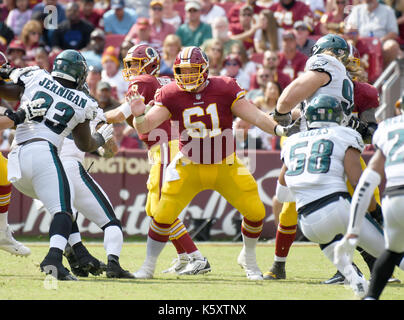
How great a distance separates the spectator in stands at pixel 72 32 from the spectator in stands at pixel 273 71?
3.39 m

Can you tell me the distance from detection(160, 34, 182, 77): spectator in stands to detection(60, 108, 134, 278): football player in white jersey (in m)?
5.55

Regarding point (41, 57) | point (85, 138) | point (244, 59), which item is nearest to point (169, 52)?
point (244, 59)

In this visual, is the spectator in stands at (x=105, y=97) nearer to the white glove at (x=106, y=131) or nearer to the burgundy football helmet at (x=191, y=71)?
the white glove at (x=106, y=131)

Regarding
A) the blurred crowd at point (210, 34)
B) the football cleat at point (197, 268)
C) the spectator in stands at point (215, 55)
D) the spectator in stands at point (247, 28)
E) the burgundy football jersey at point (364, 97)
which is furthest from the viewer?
the spectator in stands at point (247, 28)

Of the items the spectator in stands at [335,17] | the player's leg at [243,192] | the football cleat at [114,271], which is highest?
the spectator in stands at [335,17]

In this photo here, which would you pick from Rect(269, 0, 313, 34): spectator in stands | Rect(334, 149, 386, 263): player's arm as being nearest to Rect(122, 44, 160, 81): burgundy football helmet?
Rect(334, 149, 386, 263): player's arm

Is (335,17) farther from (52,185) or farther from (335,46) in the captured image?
(52,185)

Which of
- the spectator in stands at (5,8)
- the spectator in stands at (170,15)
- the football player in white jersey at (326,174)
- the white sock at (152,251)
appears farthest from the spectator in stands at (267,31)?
the football player in white jersey at (326,174)

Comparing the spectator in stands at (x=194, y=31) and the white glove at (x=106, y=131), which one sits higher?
the spectator in stands at (x=194, y=31)

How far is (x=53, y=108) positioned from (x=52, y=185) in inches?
25.6

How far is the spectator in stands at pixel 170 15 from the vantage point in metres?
14.2

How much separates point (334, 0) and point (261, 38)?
1467 millimetres

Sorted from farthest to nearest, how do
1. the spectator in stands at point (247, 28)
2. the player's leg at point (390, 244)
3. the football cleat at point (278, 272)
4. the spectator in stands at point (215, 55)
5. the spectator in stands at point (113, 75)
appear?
1. the spectator in stands at point (247, 28)
2. the spectator in stands at point (113, 75)
3. the spectator in stands at point (215, 55)
4. the football cleat at point (278, 272)
5. the player's leg at point (390, 244)
